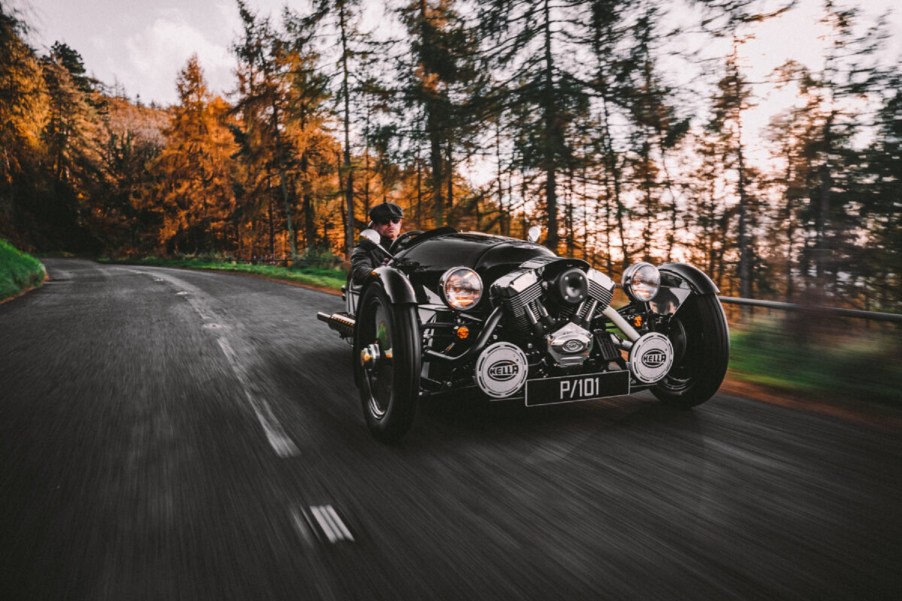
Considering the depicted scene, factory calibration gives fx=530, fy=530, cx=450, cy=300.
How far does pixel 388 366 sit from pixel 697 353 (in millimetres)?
2176

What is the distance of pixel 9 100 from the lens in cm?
1338

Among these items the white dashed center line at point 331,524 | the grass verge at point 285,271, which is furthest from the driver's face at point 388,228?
the grass verge at point 285,271

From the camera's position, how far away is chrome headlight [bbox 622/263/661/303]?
3.54 m

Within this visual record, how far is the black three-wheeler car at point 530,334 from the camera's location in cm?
313

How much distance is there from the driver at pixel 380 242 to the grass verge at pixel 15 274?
12.6 meters

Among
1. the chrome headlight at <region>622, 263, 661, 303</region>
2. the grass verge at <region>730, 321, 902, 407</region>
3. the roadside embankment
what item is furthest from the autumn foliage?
the roadside embankment

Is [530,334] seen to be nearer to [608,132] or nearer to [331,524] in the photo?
[331,524]

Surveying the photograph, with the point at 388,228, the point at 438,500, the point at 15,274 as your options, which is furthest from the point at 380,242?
the point at 15,274

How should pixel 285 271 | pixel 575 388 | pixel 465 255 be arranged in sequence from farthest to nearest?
pixel 285 271 → pixel 465 255 → pixel 575 388

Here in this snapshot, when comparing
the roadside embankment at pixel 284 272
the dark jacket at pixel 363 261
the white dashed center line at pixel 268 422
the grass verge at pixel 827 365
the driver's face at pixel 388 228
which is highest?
the driver's face at pixel 388 228

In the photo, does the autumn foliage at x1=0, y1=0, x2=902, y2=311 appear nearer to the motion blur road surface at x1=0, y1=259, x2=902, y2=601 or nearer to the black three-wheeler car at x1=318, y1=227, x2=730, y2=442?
the black three-wheeler car at x1=318, y1=227, x2=730, y2=442

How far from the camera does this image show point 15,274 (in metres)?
15.6

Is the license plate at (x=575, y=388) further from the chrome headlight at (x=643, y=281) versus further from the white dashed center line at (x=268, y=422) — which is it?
the white dashed center line at (x=268, y=422)

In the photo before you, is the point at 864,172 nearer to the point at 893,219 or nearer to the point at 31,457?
the point at 893,219
